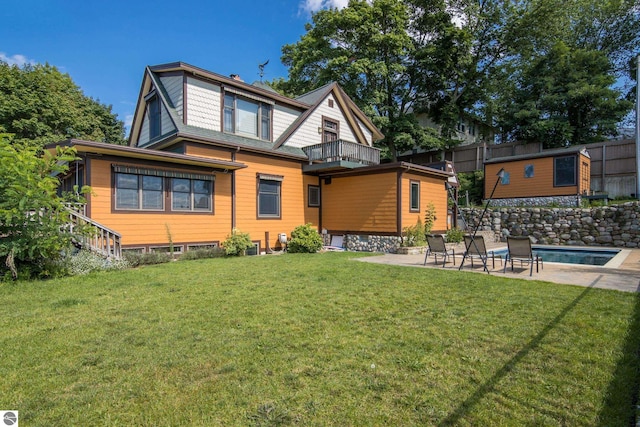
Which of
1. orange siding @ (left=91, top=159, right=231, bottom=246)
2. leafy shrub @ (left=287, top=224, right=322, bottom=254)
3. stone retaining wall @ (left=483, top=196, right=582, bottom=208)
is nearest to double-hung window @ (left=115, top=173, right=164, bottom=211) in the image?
orange siding @ (left=91, top=159, right=231, bottom=246)

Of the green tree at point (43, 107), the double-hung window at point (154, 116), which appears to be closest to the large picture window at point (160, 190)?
the double-hung window at point (154, 116)

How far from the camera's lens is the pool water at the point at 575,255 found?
11.7 m

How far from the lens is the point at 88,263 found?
789 cm

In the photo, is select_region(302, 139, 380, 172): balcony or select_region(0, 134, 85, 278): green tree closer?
select_region(0, 134, 85, 278): green tree

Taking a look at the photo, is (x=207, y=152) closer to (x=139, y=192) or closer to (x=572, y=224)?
(x=139, y=192)

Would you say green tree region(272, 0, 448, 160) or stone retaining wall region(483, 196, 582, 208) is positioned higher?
green tree region(272, 0, 448, 160)

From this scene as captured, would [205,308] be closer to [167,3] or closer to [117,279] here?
[117,279]

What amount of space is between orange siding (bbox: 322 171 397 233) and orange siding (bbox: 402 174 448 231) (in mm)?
Result: 488

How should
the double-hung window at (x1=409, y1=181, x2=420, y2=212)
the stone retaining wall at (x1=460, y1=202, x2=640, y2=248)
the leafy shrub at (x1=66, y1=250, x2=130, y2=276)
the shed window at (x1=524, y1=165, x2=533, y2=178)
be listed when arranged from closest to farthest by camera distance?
the leafy shrub at (x1=66, y1=250, x2=130, y2=276) < the double-hung window at (x1=409, y1=181, x2=420, y2=212) < the stone retaining wall at (x1=460, y1=202, x2=640, y2=248) < the shed window at (x1=524, y1=165, x2=533, y2=178)

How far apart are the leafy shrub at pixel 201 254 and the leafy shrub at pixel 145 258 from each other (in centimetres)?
63

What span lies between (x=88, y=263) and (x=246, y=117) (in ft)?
28.1

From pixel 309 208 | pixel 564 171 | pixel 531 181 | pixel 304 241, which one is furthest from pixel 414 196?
pixel 564 171

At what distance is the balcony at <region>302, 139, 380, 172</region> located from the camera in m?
A: 13.9

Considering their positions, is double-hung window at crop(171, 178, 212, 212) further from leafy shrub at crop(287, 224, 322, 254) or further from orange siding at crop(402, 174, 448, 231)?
orange siding at crop(402, 174, 448, 231)
